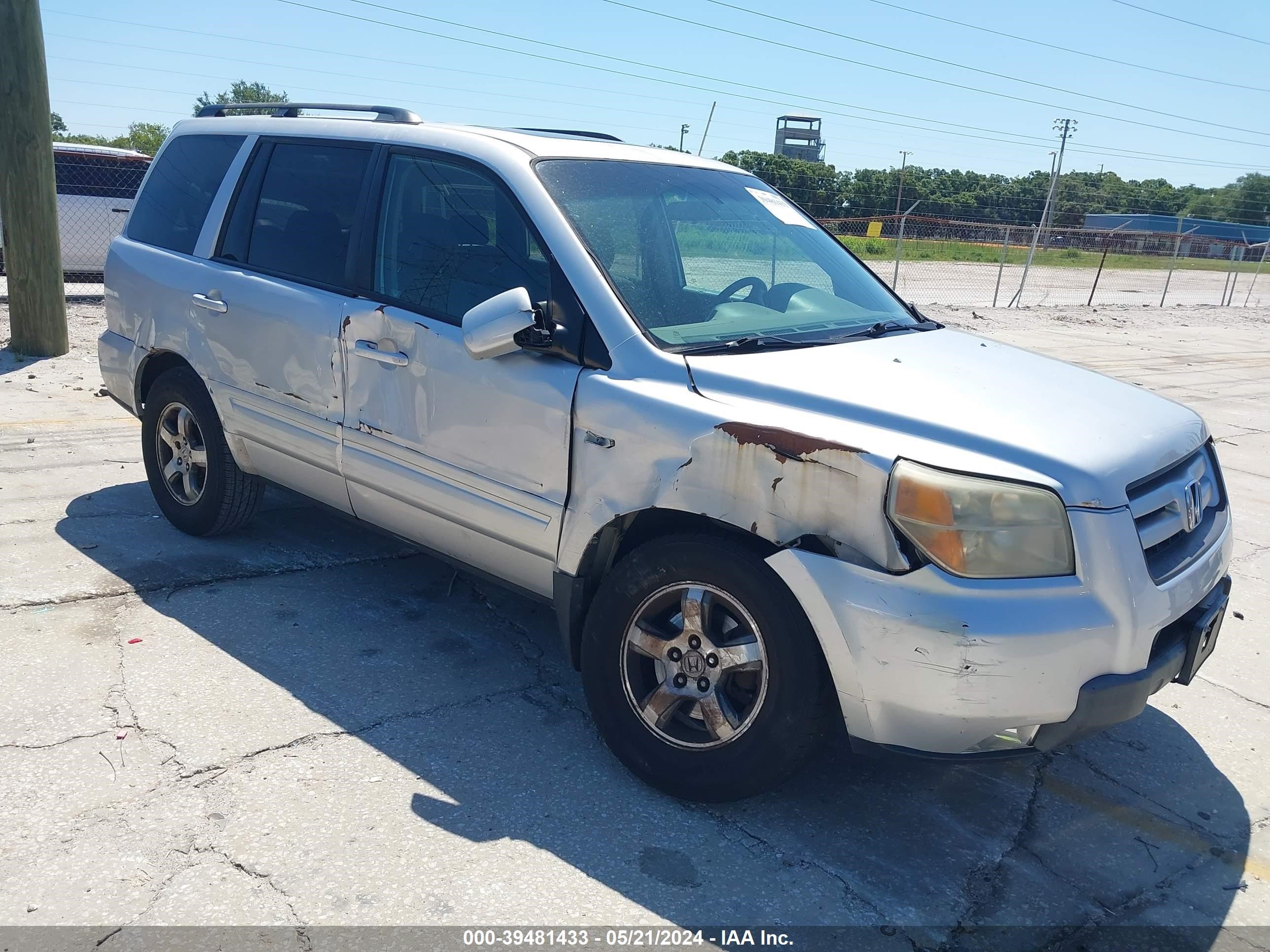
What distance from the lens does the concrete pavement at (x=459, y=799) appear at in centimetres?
266

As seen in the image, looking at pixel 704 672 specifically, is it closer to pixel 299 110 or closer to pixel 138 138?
pixel 299 110

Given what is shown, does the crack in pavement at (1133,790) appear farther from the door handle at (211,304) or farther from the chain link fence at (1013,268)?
the chain link fence at (1013,268)

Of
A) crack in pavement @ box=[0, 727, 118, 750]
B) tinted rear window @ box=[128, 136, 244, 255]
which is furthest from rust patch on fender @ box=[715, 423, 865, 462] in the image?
tinted rear window @ box=[128, 136, 244, 255]

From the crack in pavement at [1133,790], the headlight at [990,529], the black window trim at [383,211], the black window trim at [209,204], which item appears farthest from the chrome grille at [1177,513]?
the black window trim at [209,204]

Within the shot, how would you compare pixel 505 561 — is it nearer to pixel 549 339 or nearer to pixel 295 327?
pixel 549 339

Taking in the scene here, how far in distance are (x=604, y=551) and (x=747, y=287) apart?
1221 millimetres

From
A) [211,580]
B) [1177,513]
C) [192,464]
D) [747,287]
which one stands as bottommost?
Answer: [211,580]

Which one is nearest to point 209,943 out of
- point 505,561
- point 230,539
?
point 505,561

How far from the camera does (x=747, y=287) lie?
384 centimetres

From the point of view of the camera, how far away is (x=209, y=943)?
8.00ft

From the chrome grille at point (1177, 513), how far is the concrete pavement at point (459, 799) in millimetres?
889

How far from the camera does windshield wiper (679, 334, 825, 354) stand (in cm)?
322

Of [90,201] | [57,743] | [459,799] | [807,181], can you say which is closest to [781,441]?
[459,799]

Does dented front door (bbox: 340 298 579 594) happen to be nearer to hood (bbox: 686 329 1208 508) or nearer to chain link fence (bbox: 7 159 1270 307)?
hood (bbox: 686 329 1208 508)
